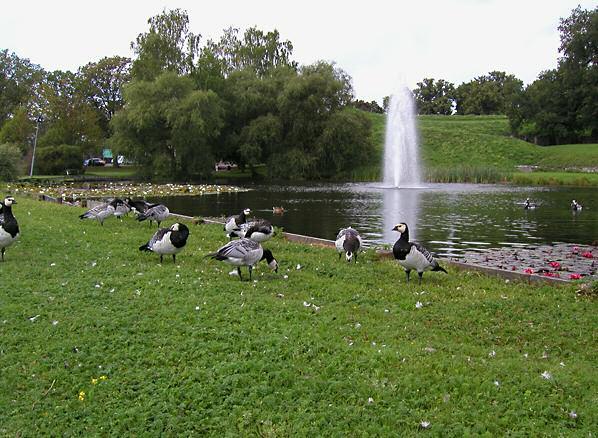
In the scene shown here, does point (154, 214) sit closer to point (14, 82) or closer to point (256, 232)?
point (256, 232)

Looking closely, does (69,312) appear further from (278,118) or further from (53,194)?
(278,118)

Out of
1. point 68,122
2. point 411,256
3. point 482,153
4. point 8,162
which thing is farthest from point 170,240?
point 482,153

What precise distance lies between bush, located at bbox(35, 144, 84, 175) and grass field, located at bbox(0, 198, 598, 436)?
247 ft

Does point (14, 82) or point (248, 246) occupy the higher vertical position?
point (14, 82)

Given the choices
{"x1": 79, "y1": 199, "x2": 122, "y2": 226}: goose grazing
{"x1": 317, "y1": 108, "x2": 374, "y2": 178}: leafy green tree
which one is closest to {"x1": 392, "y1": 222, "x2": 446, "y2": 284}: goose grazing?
{"x1": 79, "y1": 199, "x2": 122, "y2": 226}: goose grazing

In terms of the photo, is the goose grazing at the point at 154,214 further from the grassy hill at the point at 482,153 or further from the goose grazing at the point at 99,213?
the grassy hill at the point at 482,153

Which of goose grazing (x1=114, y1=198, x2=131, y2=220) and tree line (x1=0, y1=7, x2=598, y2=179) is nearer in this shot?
goose grazing (x1=114, y1=198, x2=131, y2=220)

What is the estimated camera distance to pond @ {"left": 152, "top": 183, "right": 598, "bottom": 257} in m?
25.8

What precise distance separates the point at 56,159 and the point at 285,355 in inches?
3289

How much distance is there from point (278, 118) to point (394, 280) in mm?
65388

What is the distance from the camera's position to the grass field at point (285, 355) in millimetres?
6887

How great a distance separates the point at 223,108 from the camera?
256 ft

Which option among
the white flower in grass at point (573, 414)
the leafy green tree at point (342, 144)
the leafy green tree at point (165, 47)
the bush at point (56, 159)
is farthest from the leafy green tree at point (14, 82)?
the white flower in grass at point (573, 414)

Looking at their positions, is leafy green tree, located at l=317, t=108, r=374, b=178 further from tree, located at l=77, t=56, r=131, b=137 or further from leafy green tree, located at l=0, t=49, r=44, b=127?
leafy green tree, located at l=0, t=49, r=44, b=127
